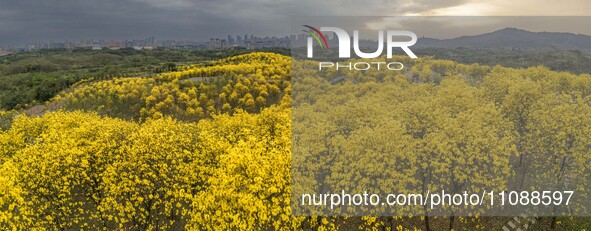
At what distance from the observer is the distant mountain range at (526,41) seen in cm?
5909

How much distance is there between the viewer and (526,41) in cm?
6444

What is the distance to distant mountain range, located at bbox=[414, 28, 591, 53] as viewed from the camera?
194 feet

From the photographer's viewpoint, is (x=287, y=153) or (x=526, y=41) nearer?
(x=287, y=153)

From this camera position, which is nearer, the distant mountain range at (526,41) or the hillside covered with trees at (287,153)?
the hillside covered with trees at (287,153)

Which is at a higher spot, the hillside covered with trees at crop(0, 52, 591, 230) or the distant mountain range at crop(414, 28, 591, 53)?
the distant mountain range at crop(414, 28, 591, 53)

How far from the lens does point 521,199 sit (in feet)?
116

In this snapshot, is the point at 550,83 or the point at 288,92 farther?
the point at 288,92

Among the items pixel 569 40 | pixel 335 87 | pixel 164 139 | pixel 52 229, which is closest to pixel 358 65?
pixel 335 87

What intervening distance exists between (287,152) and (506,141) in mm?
20590

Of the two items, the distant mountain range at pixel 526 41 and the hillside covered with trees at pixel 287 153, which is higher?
the distant mountain range at pixel 526 41

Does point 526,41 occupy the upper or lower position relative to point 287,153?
upper

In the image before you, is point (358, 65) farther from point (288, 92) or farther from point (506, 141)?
point (288, 92)

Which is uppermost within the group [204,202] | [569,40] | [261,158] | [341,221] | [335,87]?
[569,40]

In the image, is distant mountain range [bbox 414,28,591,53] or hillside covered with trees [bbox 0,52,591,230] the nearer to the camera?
hillside covered with trees [bbox 0,52,591,230]
